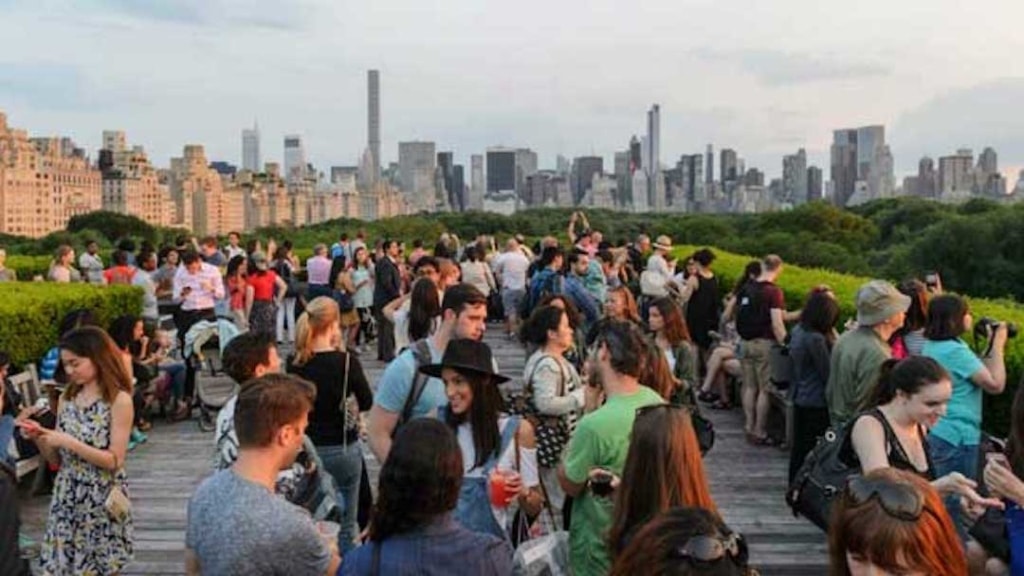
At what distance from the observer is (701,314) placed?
36.7ft

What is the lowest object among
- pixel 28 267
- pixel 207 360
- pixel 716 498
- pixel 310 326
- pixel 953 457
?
pixel 716 498

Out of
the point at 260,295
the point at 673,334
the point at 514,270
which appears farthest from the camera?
the point at 514,270

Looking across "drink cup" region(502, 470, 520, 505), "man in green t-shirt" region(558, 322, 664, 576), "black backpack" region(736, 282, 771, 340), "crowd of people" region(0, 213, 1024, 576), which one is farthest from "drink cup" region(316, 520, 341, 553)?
"black backpack" region(736, 282, 771, 340)

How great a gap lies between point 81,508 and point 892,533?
13.0ft

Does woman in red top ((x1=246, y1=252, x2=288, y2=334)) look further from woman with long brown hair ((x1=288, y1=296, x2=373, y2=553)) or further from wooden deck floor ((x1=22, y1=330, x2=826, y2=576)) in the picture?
woman with long brown hair ((x1=288, y1=296, x2=373, y2=553))

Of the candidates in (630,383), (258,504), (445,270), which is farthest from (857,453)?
(445,270)

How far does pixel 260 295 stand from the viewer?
12922 millimetres

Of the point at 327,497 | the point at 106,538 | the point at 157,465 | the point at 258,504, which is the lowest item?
the point at 157,465

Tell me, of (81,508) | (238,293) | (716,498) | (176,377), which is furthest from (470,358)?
(238,293)

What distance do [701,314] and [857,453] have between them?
6909 mm

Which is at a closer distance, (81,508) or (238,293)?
(81,508)

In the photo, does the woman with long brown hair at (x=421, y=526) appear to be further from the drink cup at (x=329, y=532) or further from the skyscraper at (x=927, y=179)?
the skyscraper at (x=927, y=179)

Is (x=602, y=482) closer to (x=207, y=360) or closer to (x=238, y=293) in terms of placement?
(x=207, y=360)

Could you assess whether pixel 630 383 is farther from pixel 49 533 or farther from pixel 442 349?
pixel 49 533
